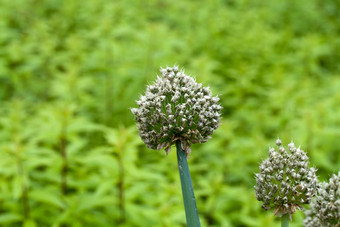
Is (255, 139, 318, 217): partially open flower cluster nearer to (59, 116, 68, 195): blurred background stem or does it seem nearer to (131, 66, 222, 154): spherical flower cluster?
(131, 66, 222, 154): spherical flower cluster

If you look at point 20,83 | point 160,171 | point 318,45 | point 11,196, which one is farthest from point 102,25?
point 318,45

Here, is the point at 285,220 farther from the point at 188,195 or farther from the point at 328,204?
the point at 188,195

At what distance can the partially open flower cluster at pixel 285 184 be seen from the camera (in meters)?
1.66

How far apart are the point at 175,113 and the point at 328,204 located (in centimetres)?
72

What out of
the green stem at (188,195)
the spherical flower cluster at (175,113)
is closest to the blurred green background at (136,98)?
the spherical flower cluster at (175,113)

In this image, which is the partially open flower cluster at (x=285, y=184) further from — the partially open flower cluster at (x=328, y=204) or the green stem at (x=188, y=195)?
the green stem at (x=188, y=195)

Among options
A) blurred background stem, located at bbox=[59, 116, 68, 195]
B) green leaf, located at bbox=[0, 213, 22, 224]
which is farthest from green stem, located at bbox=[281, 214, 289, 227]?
blurred background stem, located at bbox=[59, 116, 68, 195]

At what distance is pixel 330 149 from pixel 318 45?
3.77 meters

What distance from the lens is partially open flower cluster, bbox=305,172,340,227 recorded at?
1632 mm

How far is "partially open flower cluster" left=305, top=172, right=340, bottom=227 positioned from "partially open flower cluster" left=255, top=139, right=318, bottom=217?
0.22ft

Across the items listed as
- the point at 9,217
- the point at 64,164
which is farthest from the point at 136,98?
the point at 9,217

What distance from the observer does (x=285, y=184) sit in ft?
5.44

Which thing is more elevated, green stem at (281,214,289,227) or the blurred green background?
the blurred green background

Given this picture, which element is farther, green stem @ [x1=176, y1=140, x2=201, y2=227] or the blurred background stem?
the blurred background stem
